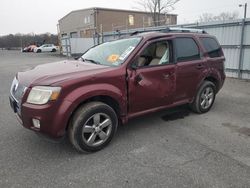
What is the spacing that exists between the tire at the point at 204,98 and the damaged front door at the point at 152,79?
34.8 inches

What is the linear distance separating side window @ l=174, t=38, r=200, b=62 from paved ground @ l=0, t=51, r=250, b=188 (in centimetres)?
130

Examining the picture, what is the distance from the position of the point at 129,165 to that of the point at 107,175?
1.18 feet

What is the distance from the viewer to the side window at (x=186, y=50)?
14.1 ft

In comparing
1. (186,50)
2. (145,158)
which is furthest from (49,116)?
(186,50)

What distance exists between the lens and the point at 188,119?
15.4ft

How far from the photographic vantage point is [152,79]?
3846 millimetres

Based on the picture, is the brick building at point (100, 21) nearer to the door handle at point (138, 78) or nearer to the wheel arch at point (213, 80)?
the wheel arch at point (213, 80)

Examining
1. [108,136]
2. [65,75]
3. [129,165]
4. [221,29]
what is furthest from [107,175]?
[221,29]

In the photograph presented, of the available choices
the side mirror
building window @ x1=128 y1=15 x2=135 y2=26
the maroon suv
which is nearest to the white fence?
the maroon suv

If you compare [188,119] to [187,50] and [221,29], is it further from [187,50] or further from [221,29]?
[221,29]

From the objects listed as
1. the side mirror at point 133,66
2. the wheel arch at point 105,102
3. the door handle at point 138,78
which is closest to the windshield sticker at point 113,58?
the side mirror at point 133,66

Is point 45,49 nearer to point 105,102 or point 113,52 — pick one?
point 113,52

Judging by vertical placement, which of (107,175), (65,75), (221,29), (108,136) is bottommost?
(107,175)

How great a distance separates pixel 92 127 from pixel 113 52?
4.87ft
